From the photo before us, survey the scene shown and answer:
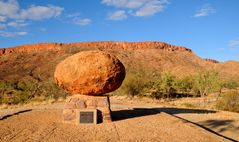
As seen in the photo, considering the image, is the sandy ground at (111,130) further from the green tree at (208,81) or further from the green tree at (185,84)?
the green tree at (185,84)

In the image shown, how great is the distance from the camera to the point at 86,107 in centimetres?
1377

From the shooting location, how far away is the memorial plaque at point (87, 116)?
13.5 metres

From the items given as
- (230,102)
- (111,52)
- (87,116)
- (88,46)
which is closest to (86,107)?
(87,116)

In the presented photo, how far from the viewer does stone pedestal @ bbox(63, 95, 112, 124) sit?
45.0ft

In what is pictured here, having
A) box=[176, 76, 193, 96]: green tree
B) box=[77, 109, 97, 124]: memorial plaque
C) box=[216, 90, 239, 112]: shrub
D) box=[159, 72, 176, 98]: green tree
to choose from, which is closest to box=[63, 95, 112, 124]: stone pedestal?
box=[77, 109, 97, 124]: memorial plaque

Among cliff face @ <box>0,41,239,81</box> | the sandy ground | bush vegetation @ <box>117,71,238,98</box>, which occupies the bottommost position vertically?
the sandy ground

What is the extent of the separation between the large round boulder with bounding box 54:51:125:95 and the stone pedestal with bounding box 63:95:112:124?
1.19 feet

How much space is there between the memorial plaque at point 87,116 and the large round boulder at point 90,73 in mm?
892

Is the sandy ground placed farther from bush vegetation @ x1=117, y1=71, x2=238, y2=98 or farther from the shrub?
bush vegetation @ x1=117, y1=71, x2=238, y2=98

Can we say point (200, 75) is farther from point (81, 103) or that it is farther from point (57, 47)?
point (57, 47)

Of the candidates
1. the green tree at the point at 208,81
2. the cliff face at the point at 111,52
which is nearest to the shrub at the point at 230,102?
the green tree at the point at 208,81

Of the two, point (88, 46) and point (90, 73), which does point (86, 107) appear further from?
point (88, 46)

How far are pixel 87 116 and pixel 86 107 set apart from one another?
416 mm

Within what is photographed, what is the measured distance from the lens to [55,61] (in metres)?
83.1
